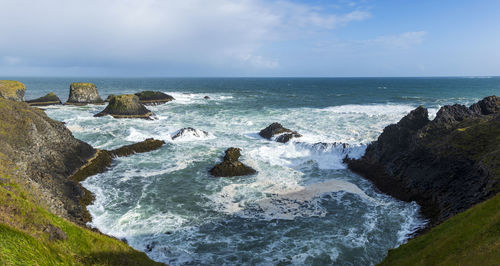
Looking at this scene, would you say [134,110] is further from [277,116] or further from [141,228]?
[141,228]

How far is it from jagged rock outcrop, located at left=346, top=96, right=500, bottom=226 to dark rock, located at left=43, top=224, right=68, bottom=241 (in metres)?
20.3

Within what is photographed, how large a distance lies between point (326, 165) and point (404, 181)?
26.8 ft

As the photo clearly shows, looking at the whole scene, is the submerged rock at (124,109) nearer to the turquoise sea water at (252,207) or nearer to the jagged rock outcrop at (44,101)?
the turquoise sea water at (252,207)

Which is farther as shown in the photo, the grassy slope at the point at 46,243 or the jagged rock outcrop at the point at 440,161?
the jagged rock outcrop at the point at 440,161

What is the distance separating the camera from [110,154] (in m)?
32.2

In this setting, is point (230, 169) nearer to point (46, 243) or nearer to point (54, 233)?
point (54, 233)

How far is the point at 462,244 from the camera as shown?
10.6m

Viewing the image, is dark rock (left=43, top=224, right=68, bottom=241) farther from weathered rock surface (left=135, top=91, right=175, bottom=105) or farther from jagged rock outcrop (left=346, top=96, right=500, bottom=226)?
weathered rock surface (left=135, top=91, right=175, bottom=105)

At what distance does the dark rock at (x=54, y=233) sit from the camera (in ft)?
35.4

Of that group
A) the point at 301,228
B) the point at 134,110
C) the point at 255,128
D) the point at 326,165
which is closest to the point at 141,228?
the point at 301,228

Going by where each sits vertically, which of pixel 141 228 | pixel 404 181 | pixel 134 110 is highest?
pixel 134 110

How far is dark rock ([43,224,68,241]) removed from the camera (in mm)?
10797

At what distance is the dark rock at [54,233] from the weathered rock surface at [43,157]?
22.1ft

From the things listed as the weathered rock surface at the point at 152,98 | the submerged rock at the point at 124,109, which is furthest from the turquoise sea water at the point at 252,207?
the weathered rock surface at the point at 152,98
